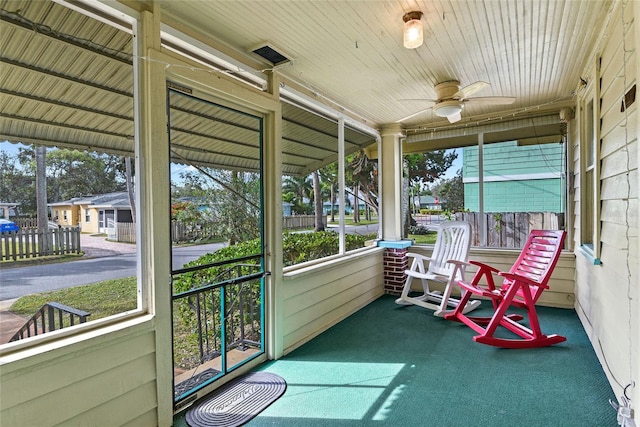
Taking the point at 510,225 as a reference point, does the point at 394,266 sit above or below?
below

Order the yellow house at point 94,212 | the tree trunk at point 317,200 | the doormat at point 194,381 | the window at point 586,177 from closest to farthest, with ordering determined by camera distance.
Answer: the yellow house at point 94,212 → the doormat at point 194,381 → the window at point 586,177 → the tree trunk at point 317,200

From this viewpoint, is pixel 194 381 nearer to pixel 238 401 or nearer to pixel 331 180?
pixel 238 401

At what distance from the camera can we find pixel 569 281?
165 inches

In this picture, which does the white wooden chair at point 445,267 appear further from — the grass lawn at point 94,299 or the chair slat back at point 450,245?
the grass lawn at point 94,299

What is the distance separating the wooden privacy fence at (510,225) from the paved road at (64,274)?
13.6ft

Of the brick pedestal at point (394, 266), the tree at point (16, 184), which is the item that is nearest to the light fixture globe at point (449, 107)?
the brick pedestal at point (394, 266)

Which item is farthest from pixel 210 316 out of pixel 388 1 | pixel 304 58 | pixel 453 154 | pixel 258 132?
pixel 453 154

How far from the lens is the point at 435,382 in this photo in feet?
8.23

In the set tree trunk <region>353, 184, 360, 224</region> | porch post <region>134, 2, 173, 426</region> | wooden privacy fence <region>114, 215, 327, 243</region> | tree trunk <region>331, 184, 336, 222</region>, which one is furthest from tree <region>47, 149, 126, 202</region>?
tree trunk <region>353, 184, 360, 224</region>

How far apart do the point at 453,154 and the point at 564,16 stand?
2848 millimetres

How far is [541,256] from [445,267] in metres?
1.08

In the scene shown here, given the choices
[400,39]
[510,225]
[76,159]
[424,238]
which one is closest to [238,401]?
[76,159]

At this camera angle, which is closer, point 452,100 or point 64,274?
point 64,274

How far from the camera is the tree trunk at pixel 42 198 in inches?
66.6
